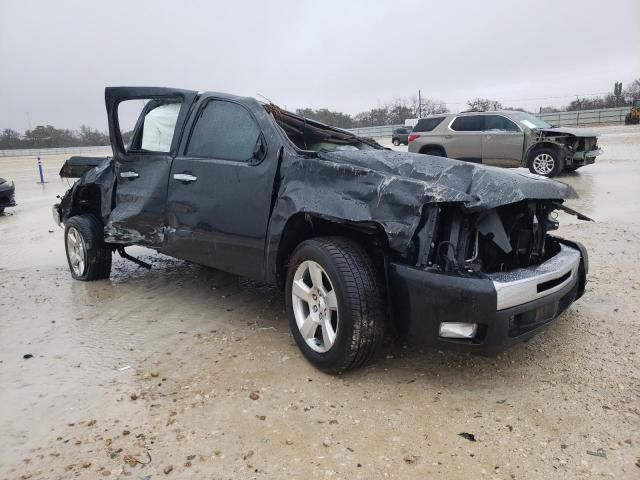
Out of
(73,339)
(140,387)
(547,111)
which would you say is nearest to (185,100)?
(73,339)

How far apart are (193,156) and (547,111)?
2076 inches

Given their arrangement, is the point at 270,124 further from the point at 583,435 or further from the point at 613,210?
the point at 613,210

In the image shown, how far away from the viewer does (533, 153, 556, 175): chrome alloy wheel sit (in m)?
12.3

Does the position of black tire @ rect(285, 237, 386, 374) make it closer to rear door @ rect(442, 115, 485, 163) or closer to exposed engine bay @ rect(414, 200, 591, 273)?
exposed engine bay @ rect(414, 200, 591, 273)

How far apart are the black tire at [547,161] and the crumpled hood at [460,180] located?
9.70 metres

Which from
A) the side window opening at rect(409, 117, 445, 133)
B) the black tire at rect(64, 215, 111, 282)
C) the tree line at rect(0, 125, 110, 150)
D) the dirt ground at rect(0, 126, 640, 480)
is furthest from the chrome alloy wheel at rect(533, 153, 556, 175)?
the tree line at rect(0, 125, 110, 150)

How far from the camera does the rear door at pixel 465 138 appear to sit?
43.7 ft

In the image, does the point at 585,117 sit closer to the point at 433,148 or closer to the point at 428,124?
the point at 428,124

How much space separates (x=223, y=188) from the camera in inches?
155

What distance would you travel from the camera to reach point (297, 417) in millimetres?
2830

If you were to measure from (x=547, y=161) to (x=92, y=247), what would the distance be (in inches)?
414

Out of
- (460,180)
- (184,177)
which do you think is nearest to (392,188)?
(460,180)

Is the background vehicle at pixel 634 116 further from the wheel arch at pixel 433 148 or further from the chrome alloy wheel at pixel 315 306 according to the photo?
the chrome alloy wheel at pixel 315 306

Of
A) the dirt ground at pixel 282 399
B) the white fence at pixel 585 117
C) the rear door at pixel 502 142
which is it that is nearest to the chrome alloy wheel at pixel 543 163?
the rear door at pixel 502 142
